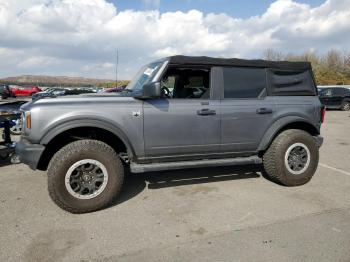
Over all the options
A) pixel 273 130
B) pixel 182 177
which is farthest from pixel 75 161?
pixel 273 130

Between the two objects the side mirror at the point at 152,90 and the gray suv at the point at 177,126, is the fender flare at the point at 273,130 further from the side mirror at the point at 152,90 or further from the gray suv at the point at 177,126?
the side mirror at the point at 152,90

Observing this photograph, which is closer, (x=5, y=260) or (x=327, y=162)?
(x=5, y=260)

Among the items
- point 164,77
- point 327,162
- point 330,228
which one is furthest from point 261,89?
point 327,162

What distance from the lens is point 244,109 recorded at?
15.1 ft

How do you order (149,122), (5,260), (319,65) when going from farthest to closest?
(319,65), (149,122), (5,260)

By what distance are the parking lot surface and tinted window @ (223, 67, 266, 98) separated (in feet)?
4.75

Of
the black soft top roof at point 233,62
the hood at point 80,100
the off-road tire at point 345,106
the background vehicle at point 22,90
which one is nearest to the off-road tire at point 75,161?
the hood at point 80,100

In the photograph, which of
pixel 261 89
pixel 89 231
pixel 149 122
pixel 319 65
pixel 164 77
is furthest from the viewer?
pixel 319 65

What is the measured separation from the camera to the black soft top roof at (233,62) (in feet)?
14.5

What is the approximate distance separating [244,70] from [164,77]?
124 cm

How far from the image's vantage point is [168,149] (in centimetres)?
429

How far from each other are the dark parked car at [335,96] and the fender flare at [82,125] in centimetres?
1816

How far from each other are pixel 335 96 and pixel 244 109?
17.3 m

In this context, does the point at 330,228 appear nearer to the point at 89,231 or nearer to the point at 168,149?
the point at 168,149
